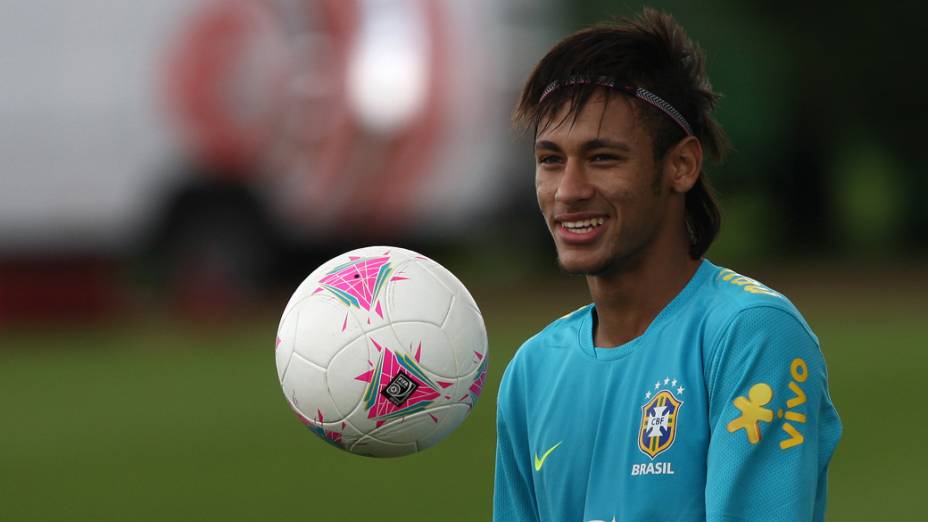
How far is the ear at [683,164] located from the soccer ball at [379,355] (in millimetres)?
756

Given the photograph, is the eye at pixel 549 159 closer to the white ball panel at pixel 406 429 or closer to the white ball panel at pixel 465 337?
the white ball panel at pixel 465 337

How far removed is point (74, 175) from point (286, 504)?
10.2 meters

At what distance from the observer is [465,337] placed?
184 inches

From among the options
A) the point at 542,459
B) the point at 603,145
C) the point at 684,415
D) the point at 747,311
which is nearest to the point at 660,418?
the point at 684,415

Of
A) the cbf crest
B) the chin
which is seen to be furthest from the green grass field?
the cbf crest

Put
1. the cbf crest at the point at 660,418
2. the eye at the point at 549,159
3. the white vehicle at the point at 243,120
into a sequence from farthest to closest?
the white vehicle at the point at 243,120 < the eye at the point at 549,159 < the cbf crest at the point at 660,418

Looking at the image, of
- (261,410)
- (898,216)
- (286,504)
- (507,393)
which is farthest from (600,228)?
(898,216)

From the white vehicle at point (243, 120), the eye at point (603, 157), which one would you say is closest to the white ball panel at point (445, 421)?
the eye at point (603, 157)

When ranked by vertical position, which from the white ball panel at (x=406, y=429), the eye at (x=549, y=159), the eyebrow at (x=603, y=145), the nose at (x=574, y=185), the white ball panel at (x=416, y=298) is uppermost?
the eyebrow at (x=603, y=145)

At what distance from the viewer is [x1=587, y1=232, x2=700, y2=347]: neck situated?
4.41 m

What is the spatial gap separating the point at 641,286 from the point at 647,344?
19cm

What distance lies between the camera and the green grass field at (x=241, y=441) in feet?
35.1

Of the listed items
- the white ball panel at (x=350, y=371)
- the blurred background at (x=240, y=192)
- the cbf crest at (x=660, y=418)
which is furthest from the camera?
the blurred background at (x=240, y=192)

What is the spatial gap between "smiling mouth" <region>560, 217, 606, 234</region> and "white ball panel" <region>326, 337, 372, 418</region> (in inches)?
26.6
